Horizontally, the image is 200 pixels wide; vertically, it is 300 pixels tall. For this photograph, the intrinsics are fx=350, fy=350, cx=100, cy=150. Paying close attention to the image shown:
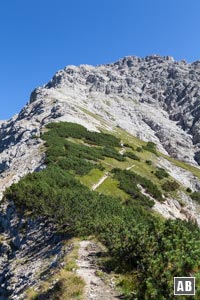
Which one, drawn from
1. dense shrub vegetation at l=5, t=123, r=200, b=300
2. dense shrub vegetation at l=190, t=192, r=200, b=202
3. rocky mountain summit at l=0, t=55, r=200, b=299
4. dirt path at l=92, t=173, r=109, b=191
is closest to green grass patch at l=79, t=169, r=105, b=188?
dirt path at l=92, t=173, r=109, b=191

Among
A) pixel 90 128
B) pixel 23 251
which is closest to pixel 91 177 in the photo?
pixel 23 251

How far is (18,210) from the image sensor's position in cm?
4266

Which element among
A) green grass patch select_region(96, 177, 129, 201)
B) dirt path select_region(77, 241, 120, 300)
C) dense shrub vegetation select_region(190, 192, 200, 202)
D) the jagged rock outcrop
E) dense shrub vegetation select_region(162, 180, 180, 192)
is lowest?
dirt path select_region(77, 241, 120, 300)

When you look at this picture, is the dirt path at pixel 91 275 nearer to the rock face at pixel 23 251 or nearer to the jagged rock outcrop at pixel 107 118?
the rock face at pixel 23 251

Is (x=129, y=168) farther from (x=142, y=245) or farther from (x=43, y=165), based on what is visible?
(x=142, y=245)

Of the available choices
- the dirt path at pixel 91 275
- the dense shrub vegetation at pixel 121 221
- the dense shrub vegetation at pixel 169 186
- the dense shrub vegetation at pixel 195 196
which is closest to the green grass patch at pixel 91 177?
the dense shrub vegetation at pixel 121 221

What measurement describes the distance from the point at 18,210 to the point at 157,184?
39999 millimetres

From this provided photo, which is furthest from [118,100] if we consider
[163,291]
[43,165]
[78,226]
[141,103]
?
[163,291]

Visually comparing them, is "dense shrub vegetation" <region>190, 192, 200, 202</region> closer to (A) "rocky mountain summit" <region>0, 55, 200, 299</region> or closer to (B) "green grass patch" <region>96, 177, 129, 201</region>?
(A) "rocky mountain summit" <region>0, 55, 200, 299</region>

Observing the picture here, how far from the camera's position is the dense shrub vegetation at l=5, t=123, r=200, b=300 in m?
16.5

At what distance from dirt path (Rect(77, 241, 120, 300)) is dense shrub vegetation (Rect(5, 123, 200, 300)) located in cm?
134

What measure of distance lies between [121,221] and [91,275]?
875 centimetres

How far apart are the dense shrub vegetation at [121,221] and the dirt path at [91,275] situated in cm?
134

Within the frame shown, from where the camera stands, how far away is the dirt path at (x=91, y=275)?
62.3 ft
